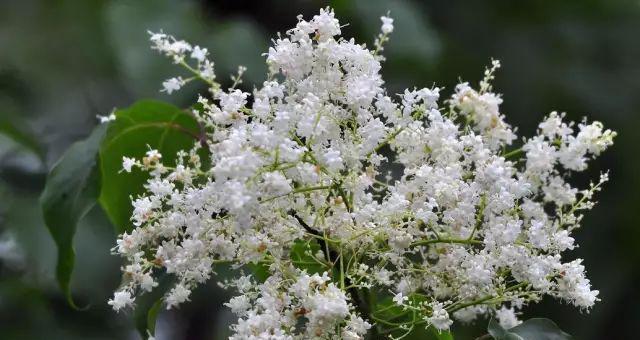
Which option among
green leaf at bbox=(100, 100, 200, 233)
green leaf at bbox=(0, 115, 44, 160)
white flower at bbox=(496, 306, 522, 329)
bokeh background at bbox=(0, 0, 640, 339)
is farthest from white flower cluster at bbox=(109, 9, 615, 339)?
bokeh background at bbox=(0, 0, 640, 339)

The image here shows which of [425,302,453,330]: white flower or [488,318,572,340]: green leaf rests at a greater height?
[488,318,572,340]: green leaf

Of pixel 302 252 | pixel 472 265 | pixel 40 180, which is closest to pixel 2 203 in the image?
pixel 40 180

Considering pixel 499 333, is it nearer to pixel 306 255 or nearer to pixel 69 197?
pixel 306 255

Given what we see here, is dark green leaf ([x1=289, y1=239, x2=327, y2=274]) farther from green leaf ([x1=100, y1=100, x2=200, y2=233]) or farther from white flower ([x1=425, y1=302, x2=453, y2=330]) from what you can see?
green leaf ([x1=100, y1=100, x2=200, y2=233])

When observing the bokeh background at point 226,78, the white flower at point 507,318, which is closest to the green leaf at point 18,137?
the bokeh background at point 226,78

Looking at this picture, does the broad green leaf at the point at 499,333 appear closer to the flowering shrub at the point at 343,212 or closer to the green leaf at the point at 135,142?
the flowering shrub at the point at 343,212

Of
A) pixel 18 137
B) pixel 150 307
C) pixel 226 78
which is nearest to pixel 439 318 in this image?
pixel 150 307

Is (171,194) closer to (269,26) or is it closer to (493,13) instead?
(269,26)
